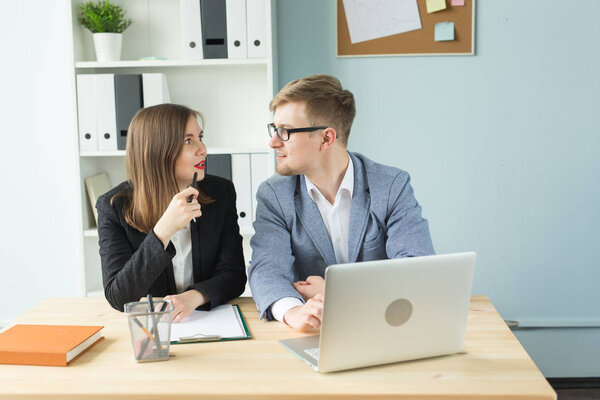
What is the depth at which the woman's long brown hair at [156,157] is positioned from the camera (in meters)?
1.69

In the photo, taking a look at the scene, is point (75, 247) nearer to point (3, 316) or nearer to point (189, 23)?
point (3, 316)

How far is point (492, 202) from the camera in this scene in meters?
2.66

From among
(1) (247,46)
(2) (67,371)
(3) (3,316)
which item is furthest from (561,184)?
(3) (3,316)

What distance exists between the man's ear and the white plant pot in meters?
1.14

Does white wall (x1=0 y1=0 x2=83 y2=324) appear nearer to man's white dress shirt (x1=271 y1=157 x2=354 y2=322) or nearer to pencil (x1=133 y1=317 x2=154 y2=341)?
man's white dress shirt (x1=271 y1=157 x2=354 y2=322)

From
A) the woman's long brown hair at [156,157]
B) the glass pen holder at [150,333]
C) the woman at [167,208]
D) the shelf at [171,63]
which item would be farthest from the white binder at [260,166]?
the glass pen holder at [150,333]

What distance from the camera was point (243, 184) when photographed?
2.44 m

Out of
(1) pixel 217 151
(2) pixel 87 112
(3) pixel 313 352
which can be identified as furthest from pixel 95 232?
(3) pixel 313 352

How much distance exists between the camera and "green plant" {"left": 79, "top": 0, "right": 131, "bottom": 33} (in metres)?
2.41

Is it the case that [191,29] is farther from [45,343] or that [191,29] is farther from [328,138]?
[45,343]

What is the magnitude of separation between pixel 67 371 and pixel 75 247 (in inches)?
73.3

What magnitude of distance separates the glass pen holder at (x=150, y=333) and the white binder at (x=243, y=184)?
1269 mm

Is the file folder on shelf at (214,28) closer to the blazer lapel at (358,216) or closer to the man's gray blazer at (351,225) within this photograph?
the man's gray blazer at (351,225)

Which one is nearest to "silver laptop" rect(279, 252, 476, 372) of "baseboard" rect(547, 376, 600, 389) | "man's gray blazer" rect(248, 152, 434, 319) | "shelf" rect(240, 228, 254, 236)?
"man's gray blazer" rect(248, 152, 434, 319)
